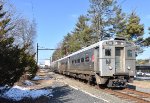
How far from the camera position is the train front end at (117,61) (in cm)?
2338

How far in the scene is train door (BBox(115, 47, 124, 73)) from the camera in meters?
23.8

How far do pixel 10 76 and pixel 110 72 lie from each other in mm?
9539

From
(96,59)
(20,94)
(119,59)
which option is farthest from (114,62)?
(20,94)

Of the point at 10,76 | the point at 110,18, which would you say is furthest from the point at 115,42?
the point at 110,18

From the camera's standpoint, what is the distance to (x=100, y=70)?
2338 centimetres

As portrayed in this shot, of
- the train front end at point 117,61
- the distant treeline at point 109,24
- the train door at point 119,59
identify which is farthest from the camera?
the distant treeline at point 109,24

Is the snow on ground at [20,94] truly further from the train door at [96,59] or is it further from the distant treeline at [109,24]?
the distant treeline at [109,24]

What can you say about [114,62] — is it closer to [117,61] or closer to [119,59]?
[117,61]

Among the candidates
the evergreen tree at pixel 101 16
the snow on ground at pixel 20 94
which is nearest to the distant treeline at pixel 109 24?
the evergreen tree at pixel 101 16

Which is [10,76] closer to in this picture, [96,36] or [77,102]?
[77,102]

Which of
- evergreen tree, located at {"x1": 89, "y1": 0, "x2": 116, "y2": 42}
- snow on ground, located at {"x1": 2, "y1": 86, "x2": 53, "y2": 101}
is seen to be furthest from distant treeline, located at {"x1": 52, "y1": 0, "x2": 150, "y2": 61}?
snow on ground, located at {"x1": 2, "y1": 86, "x2": 53, "y2": 101}

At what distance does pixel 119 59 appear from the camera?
24109 millimetres

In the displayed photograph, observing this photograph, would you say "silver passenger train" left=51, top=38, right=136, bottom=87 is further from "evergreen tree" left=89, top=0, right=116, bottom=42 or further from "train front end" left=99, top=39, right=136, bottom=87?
"evergreen tree" left=89, top=0, right=116, bottom=42

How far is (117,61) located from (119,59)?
0.80 feet
